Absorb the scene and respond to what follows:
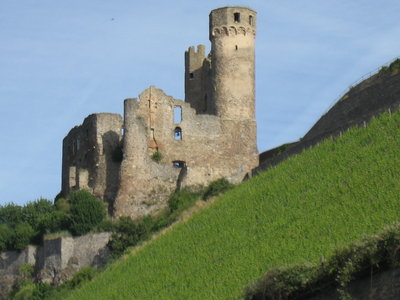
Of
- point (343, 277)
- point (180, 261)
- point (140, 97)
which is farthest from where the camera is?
point (140, 97)

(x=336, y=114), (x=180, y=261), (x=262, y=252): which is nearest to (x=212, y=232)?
(x=180, y=261)

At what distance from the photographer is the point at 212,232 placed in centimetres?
2966

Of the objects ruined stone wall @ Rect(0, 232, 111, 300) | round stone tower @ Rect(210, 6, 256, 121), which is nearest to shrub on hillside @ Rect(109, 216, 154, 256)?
ruined stone wall @ Rect(0, 232, 111, 300)

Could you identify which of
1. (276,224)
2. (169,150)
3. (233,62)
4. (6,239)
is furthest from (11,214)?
(276,224)

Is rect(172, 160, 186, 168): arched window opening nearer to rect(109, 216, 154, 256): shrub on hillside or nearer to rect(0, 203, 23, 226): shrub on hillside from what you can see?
rect(109, 216, 154, 256): shrub on hillside

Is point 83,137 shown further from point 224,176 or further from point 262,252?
point 262,252

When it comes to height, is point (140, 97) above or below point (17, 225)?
above

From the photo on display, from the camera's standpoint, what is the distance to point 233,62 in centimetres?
4338

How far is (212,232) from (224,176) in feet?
40.0

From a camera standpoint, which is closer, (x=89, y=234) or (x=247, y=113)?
(x=89, y=234)

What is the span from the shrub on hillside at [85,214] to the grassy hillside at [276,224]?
614 cm

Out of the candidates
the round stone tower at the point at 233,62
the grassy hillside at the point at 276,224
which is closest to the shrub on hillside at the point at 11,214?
the round stone tower at the point at 233,62

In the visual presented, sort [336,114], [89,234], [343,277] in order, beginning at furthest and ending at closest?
[89,234]
[336,114]
[343,277]

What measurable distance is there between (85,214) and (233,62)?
8380mm
